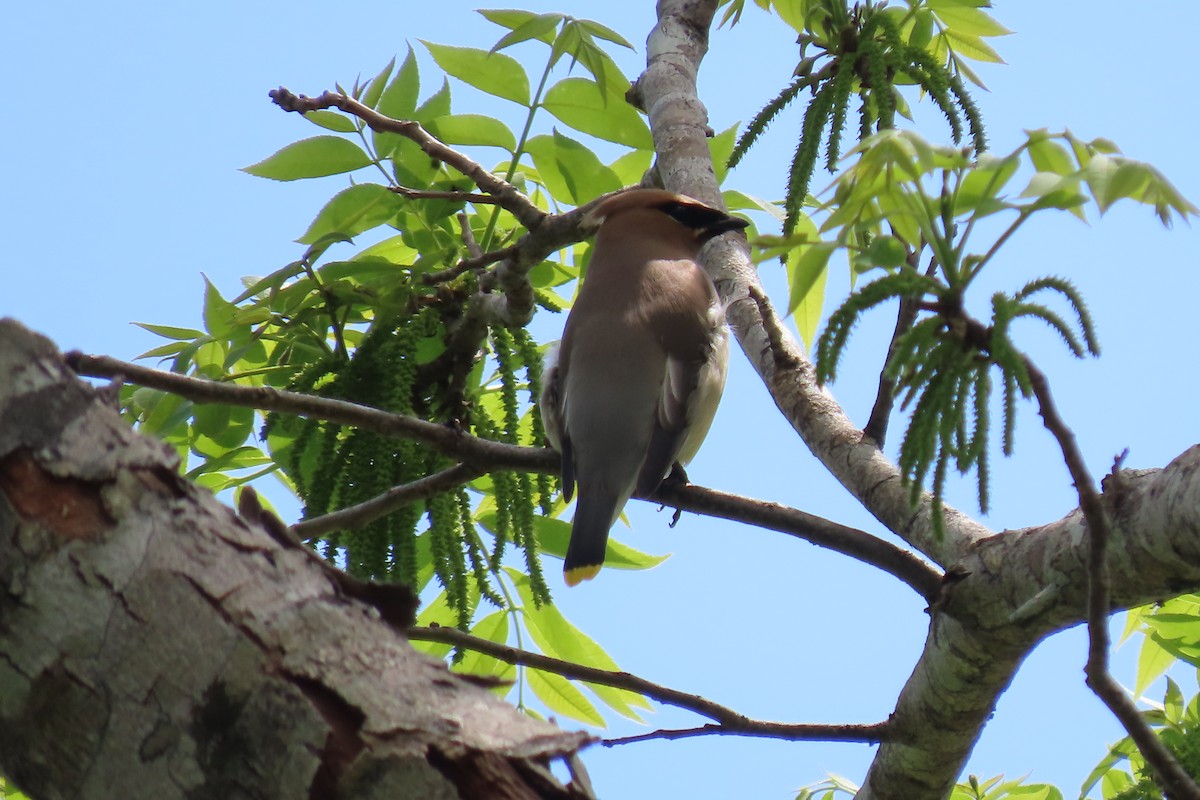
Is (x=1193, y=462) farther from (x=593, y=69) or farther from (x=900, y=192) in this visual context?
(x=593, y=69)

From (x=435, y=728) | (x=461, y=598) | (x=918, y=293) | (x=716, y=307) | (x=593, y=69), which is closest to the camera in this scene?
(x=435, y=728)

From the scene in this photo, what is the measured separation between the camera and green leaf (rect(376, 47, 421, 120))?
3.35 meters

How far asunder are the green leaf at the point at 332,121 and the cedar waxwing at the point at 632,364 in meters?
0.70

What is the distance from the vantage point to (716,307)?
4012 millimetres

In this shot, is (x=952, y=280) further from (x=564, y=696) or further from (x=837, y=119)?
(x=564, y=696)

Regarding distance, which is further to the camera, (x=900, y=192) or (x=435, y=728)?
(x=900, y=192)

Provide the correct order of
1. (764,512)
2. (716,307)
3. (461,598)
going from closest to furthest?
(764,512) < (461,598) < (716,307)

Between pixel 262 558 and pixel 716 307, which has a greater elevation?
pixel 716 307

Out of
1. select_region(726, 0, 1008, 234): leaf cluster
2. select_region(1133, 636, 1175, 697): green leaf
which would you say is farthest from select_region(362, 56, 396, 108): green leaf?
select_region(1133, 636, 1175, 697): green leaf

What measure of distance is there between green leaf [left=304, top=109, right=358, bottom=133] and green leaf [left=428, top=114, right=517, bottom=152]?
0.70 ft

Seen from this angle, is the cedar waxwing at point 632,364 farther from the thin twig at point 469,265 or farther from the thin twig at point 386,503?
the thin twig at point 386,503

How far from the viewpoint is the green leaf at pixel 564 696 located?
3.47 m

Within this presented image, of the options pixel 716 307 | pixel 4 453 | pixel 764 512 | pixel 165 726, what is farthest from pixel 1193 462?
pixel 716 307

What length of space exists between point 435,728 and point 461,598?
62.8 inches
